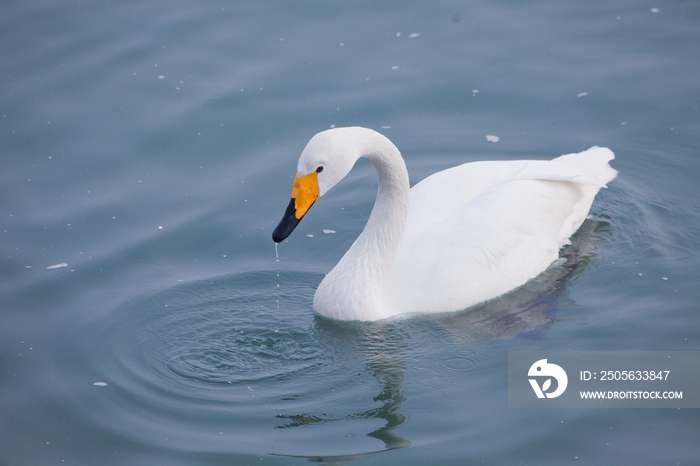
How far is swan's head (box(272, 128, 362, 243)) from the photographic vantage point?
746 cm

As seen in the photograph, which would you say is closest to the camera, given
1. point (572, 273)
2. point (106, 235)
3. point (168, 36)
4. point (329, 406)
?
point (329, 406)

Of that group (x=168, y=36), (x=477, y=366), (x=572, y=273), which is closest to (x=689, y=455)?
(x=477, y=366)

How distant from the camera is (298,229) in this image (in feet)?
33.0

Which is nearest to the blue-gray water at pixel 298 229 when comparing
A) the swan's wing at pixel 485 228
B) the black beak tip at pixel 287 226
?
the swan's wing at pixel 485 228

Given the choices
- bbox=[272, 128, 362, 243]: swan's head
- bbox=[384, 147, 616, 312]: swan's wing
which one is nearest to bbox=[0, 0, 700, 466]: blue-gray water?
bbox=[384, 147, 616, 312]: swan's wing

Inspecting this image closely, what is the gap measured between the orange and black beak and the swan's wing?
4.40 feet

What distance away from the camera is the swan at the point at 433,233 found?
7.83 m

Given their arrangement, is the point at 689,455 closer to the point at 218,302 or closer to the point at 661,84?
the point at 218,302

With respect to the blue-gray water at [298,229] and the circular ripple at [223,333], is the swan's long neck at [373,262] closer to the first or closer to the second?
the blue-gray water at [298,229]

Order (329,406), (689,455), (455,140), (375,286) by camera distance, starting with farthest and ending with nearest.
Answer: (455,140) → (375,286) → (329,406) → (689,455)

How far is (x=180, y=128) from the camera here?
11.6 m

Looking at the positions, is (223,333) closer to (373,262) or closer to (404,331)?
(373,262)

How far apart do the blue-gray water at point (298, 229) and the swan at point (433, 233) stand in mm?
269

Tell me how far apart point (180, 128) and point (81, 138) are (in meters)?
1.30
